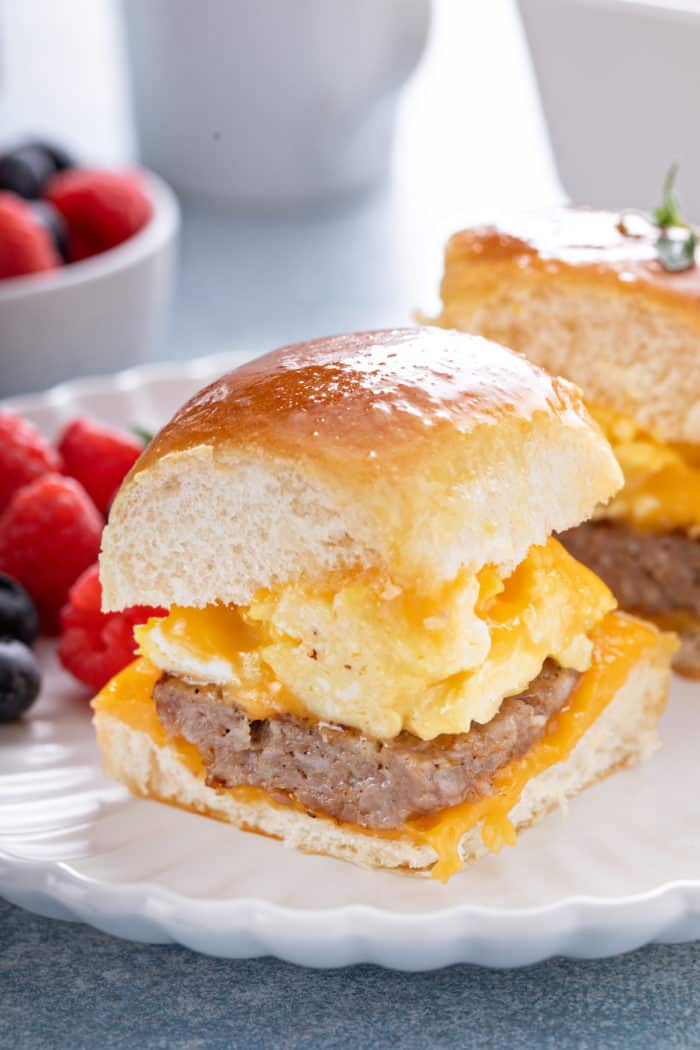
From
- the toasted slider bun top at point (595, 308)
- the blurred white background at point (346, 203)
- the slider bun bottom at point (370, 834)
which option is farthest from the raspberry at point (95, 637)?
the blurred white background at point (346, 203)

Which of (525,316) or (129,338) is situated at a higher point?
(525,316)

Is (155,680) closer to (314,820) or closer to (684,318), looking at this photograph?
(314,820)

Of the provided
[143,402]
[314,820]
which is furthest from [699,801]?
[143,402]

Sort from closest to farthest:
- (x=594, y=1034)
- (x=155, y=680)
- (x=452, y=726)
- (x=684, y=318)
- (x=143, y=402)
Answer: (x=594, y=1034), (x=452, y=726), (x=155, y=680), (x=684, y=318), (x=143, y=402)

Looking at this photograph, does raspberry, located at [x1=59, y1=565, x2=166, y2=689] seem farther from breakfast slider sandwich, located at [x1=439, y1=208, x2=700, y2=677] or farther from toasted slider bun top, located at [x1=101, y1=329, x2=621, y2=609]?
breakfast slider sandwich, located at [x1=439, y1=208, x2=700, y2=677]

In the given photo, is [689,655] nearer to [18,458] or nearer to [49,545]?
[49,545]
